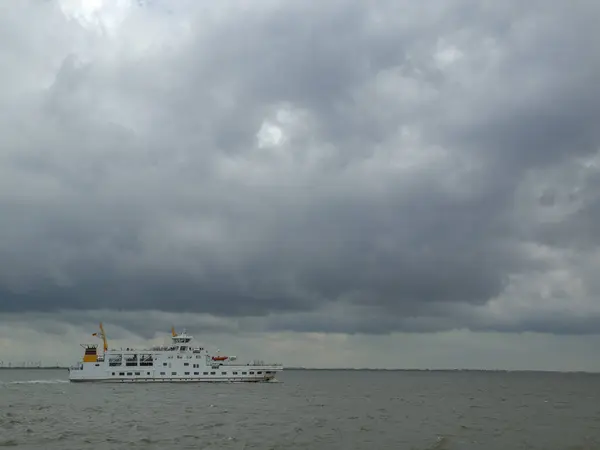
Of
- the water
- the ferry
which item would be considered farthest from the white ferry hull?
the water

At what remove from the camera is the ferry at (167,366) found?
132250mm

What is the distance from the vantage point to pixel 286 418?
69375 mm

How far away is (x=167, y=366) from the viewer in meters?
Result: 133

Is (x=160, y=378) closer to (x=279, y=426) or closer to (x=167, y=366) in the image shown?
(x=167, y=366)

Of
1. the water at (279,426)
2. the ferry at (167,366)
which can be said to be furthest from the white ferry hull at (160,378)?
the water at (279,426)

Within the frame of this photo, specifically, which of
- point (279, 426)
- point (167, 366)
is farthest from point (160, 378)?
point (279, 426)

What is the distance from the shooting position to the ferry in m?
132

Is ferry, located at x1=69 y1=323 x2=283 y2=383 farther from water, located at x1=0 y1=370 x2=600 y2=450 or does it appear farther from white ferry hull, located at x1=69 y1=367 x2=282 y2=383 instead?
water, located at x1=0 y1=370 x2=600 y2=450

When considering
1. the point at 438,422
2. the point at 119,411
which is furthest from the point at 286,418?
the point at 119,411

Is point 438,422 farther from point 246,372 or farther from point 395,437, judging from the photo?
point 246,372

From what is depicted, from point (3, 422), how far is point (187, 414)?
20.3 m

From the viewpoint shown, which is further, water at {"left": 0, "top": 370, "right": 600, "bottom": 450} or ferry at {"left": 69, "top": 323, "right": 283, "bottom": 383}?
ferry at {"left": 69, "top": 323, "right": 283, "bottom": 383}

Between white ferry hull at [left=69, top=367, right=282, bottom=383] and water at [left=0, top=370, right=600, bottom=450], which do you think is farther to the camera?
white ferry hull at [left=69, top=367, right=282, bottom=383]

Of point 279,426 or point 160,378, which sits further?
point 160,378
